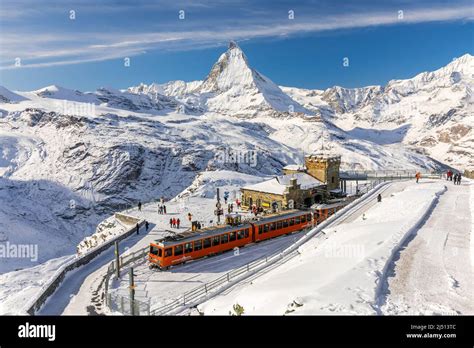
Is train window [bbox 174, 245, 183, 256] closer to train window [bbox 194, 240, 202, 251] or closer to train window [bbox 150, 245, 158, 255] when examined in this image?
train window [bbox 194, 240, 202, 251]

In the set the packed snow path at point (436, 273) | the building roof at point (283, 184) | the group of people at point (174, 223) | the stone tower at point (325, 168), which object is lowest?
the group of people at point (174, 223)

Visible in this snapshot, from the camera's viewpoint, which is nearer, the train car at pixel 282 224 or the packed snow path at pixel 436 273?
the packed snow path at pixel 436 273

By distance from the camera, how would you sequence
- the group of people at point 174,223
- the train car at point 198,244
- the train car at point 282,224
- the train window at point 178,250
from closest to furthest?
the train car at point 198,244 < the train window at point 178,250 < the train car at point 282,224 < the group of people at point 174,223

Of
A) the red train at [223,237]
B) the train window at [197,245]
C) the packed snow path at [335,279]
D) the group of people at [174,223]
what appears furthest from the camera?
the group of people at [174,223]

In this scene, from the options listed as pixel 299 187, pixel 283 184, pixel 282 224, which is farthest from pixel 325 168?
pixel 282 224

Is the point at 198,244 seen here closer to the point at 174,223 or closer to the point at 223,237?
the point at 223,237

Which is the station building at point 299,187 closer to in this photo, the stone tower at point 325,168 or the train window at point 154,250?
the stone tower at point 325,168

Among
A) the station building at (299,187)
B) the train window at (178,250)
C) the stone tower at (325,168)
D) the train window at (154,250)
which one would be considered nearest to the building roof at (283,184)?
the station building at (299,187)
